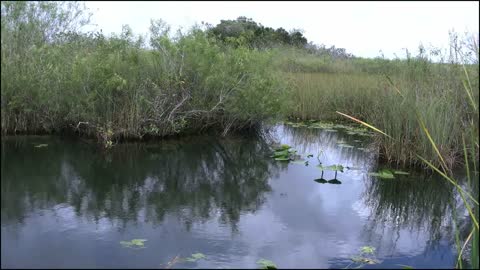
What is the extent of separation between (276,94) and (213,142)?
5.96 ft

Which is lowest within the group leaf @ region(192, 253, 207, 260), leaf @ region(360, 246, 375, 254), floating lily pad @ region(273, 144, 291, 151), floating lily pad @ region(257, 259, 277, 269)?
floating lily pad @ region(257, 259, 277, 269)

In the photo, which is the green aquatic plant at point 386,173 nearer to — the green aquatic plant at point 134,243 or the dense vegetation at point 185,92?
the dense vegetation at point 185,92

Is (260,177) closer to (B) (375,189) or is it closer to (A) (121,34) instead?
(B) (375,189)

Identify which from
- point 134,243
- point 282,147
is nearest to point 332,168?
point 282,147

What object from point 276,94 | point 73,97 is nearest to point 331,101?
point 276,94

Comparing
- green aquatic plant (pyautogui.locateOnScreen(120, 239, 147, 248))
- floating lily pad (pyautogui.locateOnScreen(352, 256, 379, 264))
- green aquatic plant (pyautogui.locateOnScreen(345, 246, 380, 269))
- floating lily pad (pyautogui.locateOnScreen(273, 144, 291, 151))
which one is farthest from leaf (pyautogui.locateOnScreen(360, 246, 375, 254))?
floating lily pad (pyautogui.locateOnScreen(273, 144, 291, 151))

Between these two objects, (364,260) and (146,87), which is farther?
(146,87)

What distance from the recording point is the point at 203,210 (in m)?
5.06

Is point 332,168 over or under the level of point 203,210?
over

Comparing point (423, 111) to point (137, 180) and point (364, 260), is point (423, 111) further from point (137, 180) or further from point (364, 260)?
point (137, 180)

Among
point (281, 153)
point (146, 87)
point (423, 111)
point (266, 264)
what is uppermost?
point (146, 87)

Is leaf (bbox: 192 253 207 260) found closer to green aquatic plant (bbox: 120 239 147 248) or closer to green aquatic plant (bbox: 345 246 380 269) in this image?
green aquatic plant (bbox: 120 239 147 248)

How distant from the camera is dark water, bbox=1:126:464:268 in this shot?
3.76m

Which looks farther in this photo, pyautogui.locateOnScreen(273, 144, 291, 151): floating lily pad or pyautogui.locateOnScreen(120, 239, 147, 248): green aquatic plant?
pyautogui.locateOnScreen(273, 144, 291, 151): floating lily pad
